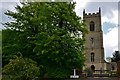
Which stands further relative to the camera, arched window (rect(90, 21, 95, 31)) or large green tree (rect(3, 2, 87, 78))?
arched window (rect(90, 21, 95, 31))

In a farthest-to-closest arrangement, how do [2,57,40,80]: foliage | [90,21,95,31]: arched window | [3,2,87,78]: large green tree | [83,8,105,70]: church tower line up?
[90,21,95,31]: arched window
[83,8,105,70]: church tower
[3,2,87,78]: large green tree
[2,57,40,80]: foliage

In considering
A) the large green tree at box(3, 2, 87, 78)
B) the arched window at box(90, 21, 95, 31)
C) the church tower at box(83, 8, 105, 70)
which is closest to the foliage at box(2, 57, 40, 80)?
the large green tree at box(3, 2, 87, 78)

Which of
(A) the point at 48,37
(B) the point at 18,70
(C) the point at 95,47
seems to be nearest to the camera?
(B) the point at 18,70

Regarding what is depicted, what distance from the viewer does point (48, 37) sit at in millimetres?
18531

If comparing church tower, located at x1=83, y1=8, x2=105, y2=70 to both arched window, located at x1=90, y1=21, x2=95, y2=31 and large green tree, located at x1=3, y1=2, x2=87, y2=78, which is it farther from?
large green tree, located at x1=3, y1=2, x2=87, y2=78

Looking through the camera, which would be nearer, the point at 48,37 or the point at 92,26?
the point at 48,37

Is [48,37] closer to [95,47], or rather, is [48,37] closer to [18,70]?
[18,70]

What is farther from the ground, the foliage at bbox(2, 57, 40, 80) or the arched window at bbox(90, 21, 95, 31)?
the arched window at bbox(90, 21, 95, 31)

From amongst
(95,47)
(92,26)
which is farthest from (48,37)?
(92,26)

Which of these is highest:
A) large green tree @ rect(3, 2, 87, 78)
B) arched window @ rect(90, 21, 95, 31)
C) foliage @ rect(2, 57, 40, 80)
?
arched window @ rect(90, 21, 95, 31)

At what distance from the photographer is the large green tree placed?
18797 millimetres

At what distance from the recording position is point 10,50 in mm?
19844

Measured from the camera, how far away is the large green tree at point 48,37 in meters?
18.8

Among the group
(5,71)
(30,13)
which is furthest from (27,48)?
(5,71)
